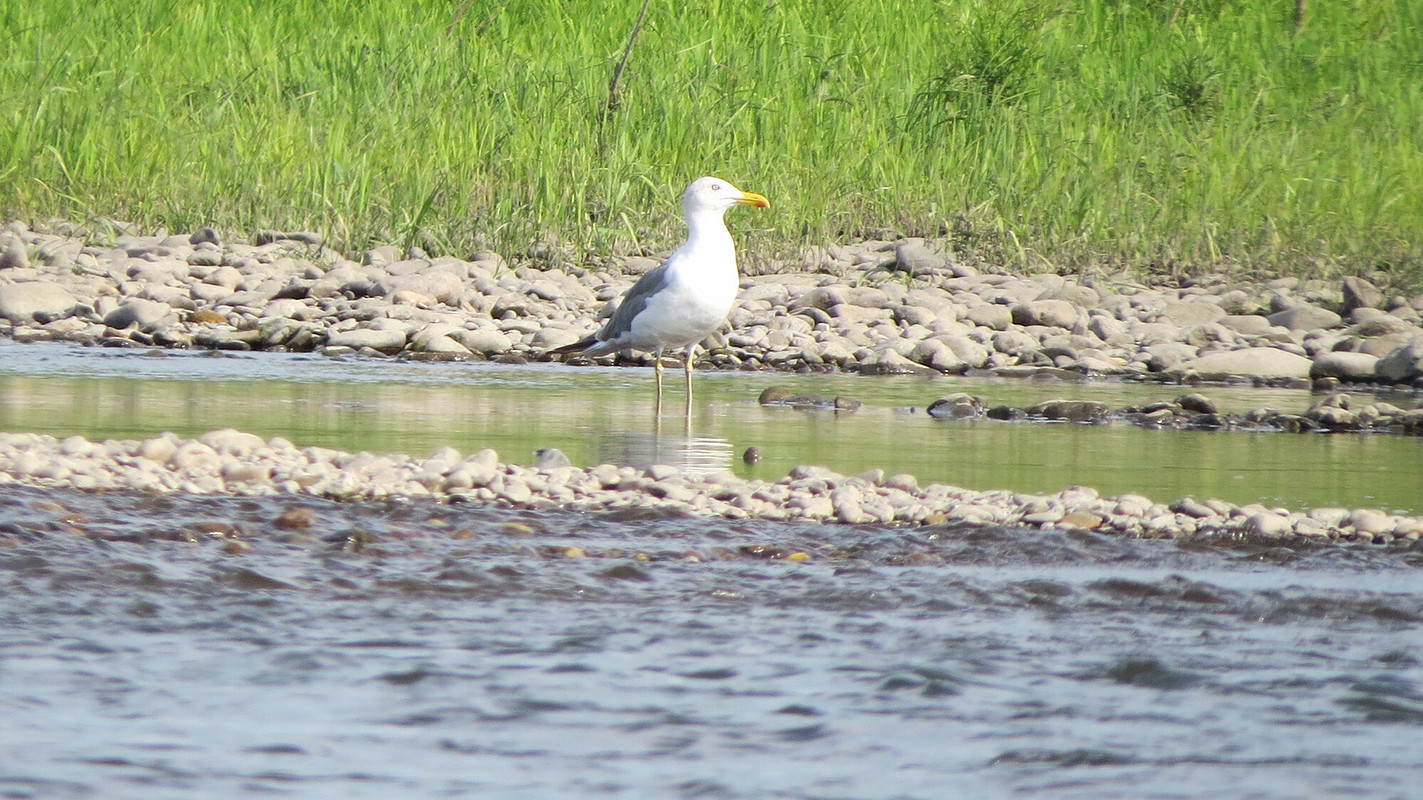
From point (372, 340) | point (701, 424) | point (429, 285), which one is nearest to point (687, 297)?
point (701, 424)

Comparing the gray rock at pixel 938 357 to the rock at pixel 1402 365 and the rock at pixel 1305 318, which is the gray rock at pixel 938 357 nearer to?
the rock at pixel 1402 365

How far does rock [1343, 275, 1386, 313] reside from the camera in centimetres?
1280

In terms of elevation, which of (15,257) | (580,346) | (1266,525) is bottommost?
(1266,525)

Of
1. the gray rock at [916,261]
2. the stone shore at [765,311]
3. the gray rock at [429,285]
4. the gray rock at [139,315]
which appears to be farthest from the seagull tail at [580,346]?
the gray rock at [916,261]

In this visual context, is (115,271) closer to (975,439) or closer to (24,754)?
(975,439)

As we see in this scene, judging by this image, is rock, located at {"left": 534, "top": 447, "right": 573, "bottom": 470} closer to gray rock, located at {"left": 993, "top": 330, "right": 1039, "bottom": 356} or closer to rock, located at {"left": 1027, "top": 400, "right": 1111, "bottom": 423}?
rock, located at {"left": 1027, "top": 400, "right": 1111, "bottom": 423}

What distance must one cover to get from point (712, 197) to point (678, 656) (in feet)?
19.8

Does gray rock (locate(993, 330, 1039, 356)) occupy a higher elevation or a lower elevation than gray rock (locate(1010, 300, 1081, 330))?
lower

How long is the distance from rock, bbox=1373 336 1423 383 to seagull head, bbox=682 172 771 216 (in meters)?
4.05

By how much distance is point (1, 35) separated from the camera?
52.3 feet

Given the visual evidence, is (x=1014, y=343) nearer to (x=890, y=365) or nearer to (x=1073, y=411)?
(x=890, y=365)

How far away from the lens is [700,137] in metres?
14.5

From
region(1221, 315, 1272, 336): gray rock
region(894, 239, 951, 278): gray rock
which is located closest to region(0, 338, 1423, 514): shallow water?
region(1221, 315, 1272, 336): gray rock

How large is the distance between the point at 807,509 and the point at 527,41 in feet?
41.2
